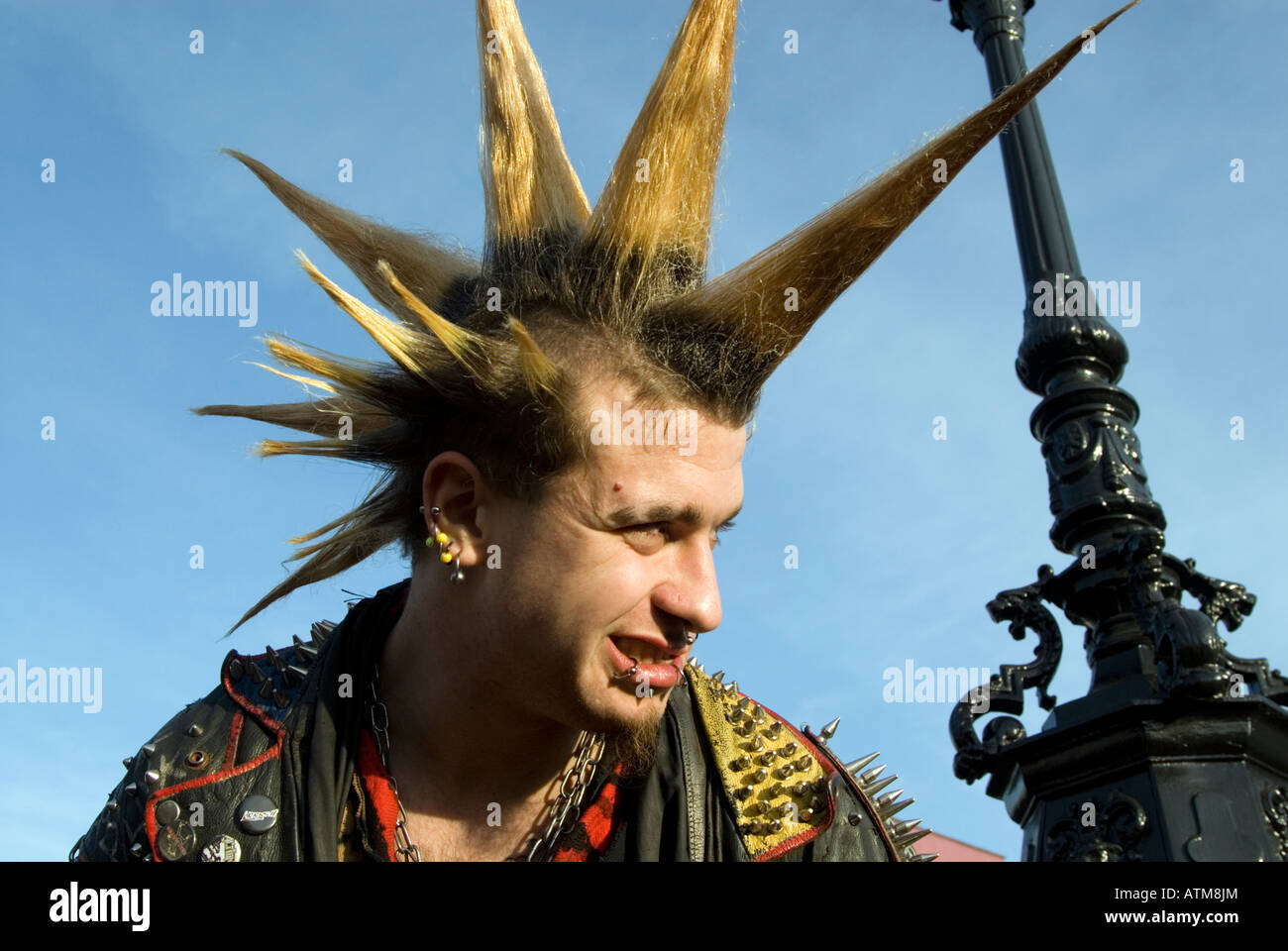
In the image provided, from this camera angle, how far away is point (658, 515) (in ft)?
9.89

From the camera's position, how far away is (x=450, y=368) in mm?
3350

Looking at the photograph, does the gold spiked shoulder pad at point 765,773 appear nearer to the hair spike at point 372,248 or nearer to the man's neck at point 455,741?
the man's neck at point 455,741

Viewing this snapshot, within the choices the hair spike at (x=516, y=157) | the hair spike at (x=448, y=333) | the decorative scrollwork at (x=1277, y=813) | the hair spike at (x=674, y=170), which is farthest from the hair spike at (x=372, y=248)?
the decorative scrollwork at (x=1277, y=813)

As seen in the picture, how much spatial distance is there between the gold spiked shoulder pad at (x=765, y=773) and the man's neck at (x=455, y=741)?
0.43 m

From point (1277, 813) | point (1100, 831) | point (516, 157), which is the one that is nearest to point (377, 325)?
point (516, 157)

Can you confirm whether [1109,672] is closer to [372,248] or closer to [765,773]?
[765,773]

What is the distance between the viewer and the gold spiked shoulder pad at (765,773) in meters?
3.32

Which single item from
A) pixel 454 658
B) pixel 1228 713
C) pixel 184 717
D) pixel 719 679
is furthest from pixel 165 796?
pixel 1228 713

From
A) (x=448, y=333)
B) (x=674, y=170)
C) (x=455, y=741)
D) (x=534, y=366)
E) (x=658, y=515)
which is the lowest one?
(x=455, y=741)

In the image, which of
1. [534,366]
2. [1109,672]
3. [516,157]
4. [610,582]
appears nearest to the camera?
[610,582]

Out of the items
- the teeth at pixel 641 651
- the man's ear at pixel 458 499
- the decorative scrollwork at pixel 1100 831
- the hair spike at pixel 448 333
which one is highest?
the hair spike at pixel 448 333

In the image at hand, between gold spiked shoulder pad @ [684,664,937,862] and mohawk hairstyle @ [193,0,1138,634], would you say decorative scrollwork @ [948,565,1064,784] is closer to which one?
gold spiked shoulder pad @ [684,664,937,862]

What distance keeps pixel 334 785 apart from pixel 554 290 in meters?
1.42
